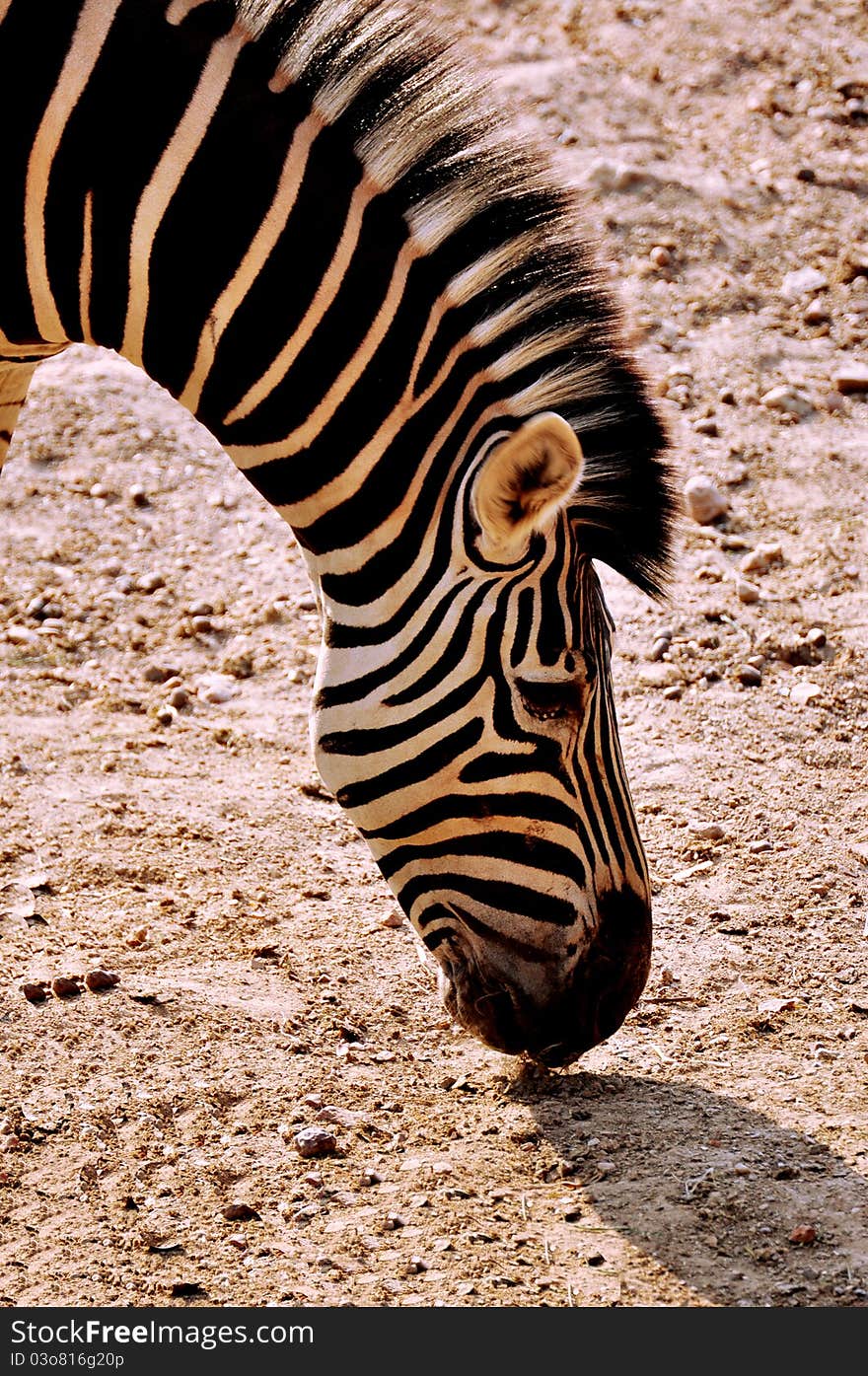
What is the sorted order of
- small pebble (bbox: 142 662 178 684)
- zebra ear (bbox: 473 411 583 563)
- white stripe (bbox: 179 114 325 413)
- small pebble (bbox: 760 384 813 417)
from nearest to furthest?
1. zebra ear (bbox: 473 411 583 563)
2. white stripe (bbox: 179 114 325 413)
3. small pebble (bbox: 142 662 178 684)
4. small pebble (bbox: 760 384 813 417)

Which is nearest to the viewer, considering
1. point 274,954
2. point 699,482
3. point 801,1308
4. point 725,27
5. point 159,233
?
point 801,1308

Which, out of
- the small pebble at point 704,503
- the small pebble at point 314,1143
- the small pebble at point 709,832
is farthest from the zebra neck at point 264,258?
the small pebble at point 704,503

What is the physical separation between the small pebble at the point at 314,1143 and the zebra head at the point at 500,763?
0.57 metres

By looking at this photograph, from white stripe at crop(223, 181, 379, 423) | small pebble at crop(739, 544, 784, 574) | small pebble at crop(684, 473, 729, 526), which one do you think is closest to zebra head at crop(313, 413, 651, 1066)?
white stripe at crop(223, 181, 379, 423)

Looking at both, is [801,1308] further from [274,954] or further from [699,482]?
[699,482]

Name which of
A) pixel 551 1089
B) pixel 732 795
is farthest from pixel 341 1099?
pixel 732 795

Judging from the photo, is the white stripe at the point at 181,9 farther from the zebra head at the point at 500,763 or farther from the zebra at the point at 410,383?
the zebra head at the point at 500,763

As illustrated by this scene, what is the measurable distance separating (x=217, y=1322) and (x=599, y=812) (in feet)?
4.81

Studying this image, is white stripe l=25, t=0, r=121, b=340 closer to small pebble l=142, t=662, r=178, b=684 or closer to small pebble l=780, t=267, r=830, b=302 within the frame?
small pebble l=142, t=662, r=178, b=684

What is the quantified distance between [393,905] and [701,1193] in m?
1.68

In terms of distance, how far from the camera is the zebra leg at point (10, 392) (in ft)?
15.5

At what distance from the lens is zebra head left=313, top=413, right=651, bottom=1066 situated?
3.64 meters

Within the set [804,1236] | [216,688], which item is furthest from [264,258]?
[216,688]

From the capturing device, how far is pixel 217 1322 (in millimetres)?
3615
